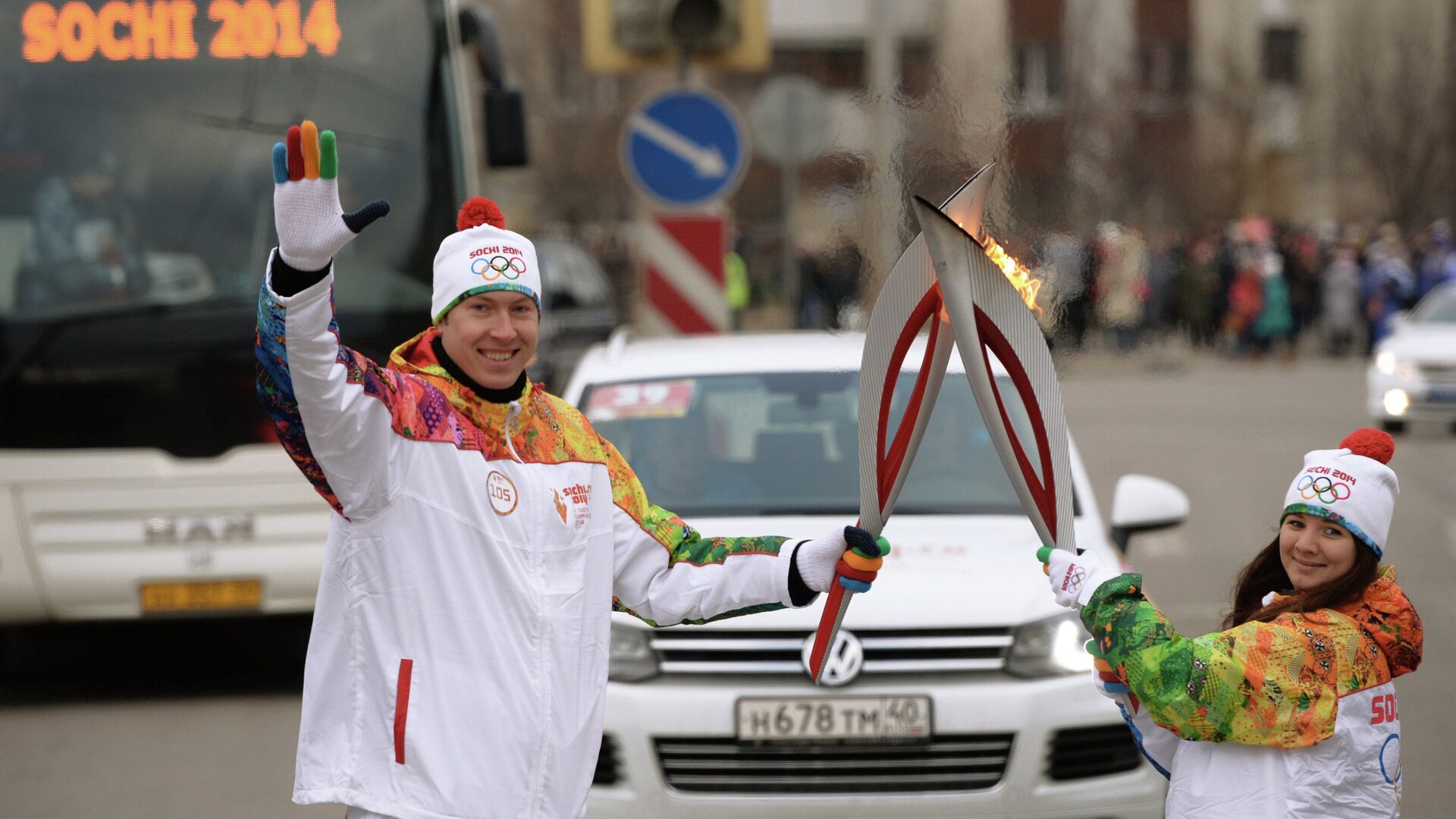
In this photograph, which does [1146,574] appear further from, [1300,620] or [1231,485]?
[1300,620]

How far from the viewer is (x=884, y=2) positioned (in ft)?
34.2

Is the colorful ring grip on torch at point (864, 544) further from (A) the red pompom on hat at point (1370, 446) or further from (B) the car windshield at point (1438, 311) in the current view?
(B) the car windshield at point (1438, 311)

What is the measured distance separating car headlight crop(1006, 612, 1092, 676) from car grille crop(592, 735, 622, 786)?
103 cm

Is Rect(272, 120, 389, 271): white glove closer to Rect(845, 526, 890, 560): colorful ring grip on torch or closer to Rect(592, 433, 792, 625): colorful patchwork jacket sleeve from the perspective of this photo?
Rect(592, 433, 792, 625): colorful patchwork jacket sleeve

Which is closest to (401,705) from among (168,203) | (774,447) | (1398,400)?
(774,447)

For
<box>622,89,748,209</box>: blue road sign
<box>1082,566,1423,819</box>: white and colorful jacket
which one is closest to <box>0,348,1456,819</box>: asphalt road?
<box>1082,566,1423,819</box>: white and colorful jacket

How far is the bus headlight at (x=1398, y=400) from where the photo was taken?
16844mm

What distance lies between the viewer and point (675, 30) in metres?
9.92

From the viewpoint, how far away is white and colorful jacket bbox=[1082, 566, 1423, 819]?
3033mm

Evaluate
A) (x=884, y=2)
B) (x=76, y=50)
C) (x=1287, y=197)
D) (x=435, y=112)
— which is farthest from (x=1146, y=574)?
(x=1287, y=197)

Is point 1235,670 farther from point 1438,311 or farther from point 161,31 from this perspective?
point 1438,311

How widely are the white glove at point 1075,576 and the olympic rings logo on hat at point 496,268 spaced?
1026 millimetres

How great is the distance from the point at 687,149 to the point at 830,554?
722 cm

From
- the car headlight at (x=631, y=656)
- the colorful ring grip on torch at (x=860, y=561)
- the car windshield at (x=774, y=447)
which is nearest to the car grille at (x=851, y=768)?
the car headlight at (x=631, y=656)
